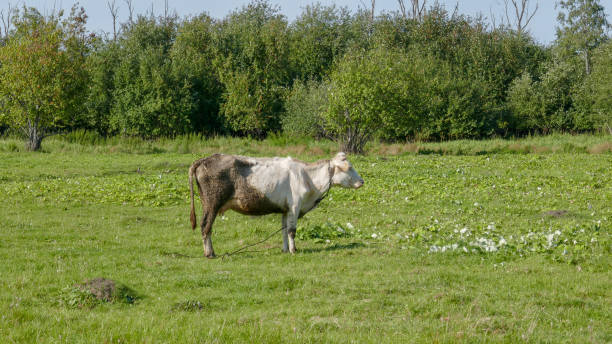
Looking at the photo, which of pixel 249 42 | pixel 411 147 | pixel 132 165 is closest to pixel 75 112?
pixel 132 165

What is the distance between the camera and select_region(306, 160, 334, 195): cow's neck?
1416 centimetres

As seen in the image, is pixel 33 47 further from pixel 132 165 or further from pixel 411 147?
pixel 411 147

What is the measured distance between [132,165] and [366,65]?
20307mm

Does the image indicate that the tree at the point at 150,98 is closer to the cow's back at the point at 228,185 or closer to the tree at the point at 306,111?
the tree at the point at 306,111

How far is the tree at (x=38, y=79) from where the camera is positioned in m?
46.2

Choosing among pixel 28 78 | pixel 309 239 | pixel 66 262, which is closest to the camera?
pixel 66 262

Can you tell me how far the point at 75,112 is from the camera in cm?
5009

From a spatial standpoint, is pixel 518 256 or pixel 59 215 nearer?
pixel 518 256

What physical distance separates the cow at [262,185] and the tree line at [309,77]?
3137cm

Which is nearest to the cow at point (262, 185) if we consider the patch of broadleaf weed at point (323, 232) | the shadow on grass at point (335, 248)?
the shadow on grass at point (335, 248)

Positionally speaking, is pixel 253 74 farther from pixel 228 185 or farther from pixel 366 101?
pixel 228 185

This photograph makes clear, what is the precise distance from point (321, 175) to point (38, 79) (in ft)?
129

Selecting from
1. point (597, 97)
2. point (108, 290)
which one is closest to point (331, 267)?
point (108, 290)

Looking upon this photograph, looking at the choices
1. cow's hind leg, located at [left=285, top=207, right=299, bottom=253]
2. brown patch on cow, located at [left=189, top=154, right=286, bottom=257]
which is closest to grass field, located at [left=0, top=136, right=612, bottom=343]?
cow's hind leg, located at [left=285, top=207, right=299, bottom=253]
